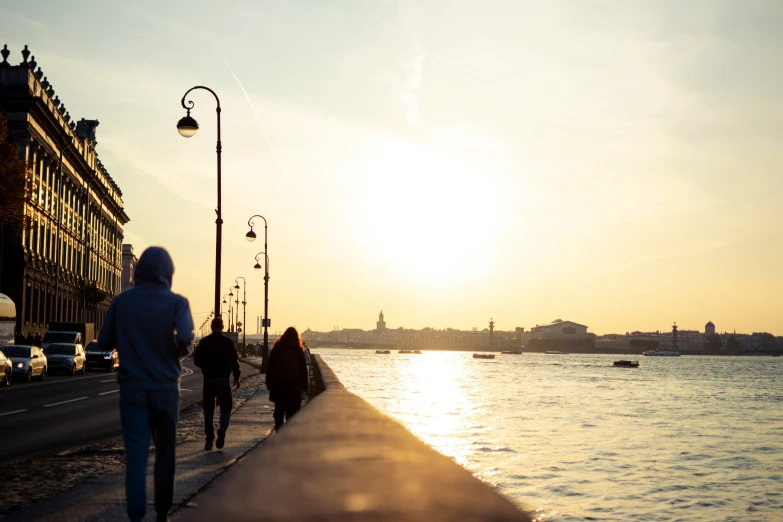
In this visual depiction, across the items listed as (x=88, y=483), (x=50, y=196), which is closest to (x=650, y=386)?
(x=50, y=196)

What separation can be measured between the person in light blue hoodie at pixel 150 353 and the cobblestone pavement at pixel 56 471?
2510 millimetres

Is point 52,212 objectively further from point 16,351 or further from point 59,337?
point 16,351

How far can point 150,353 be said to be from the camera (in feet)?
20.2

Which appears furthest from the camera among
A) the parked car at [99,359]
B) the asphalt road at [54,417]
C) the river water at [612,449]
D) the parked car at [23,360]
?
the parked car at [99,359]

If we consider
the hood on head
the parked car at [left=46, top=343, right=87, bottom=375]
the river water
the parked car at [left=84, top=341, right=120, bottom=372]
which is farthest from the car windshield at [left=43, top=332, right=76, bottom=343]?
the hood on head

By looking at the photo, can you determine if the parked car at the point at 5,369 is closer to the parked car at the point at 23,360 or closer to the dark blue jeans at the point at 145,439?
the parked car at the point at 23,360

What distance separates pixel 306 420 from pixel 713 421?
53730 mm

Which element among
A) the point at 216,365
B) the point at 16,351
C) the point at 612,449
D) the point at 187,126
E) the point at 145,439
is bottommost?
the point at 612,449

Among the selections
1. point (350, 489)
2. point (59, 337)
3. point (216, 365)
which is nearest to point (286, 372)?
point (216, 365)

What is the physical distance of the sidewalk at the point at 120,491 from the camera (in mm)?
7660

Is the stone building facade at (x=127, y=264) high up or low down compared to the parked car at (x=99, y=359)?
up

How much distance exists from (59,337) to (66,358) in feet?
21.3

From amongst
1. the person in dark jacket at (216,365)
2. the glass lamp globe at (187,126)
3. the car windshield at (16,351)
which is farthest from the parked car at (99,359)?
the person in dark jacket at (216,365)

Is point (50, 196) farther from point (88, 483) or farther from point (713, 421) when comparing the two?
point (88, 483)
